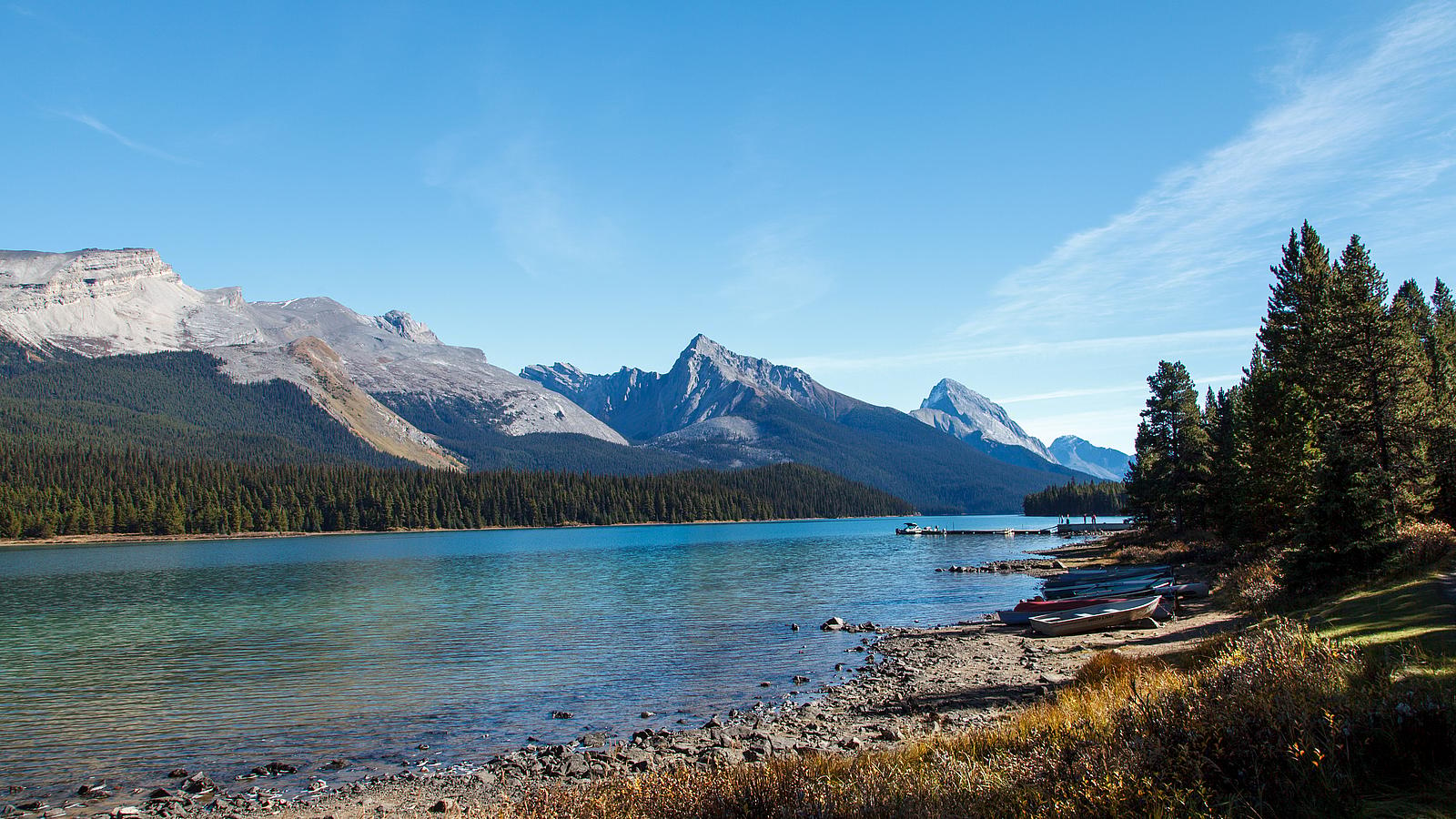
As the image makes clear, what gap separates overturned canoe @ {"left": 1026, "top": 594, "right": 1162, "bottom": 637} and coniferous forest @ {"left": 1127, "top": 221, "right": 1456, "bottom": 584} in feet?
24.8

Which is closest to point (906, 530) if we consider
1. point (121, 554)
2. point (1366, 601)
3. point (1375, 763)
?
point (121, 554)

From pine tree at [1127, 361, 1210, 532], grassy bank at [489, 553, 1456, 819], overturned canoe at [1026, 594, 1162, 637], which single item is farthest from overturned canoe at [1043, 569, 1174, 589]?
grassy bank at [489, 553, 1456, 819]

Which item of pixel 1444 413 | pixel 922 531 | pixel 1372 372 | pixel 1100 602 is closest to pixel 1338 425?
pixel 1372 372

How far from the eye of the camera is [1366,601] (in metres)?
19.8

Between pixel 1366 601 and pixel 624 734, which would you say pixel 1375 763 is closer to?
pixel 1366 601

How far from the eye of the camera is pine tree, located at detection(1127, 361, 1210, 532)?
231ft

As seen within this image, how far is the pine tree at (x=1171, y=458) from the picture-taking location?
7038 cm

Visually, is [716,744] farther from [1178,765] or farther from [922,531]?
[922,531]

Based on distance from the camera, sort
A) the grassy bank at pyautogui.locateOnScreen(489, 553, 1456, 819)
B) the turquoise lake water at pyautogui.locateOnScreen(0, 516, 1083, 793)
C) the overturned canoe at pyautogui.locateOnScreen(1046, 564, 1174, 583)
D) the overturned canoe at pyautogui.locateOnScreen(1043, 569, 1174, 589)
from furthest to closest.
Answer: the overturned canoe at pyautogui.locateOnScreen(1046, 564, 1174, 583), the overturned canoe at pyautogui.locateOnScreen(1043, 569, 1174, 589), the turquoise lake water at pyautogui.locateOnScreen(0, 516, 1083, 793), the grassy bank at pyautogui.locateOnScreen(489, 553, 1456, 819)

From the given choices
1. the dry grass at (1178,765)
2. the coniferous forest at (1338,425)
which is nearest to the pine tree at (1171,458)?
the coniferous forest at (1338,425)

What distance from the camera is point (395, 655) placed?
3503 cm

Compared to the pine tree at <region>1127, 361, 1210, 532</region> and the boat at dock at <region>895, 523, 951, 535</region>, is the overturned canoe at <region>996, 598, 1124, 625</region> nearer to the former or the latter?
the pine tree at <region>1127, 361, 1210, 532</region>

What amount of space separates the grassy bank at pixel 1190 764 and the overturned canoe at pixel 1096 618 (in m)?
23.7

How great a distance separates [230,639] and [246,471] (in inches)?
7355
